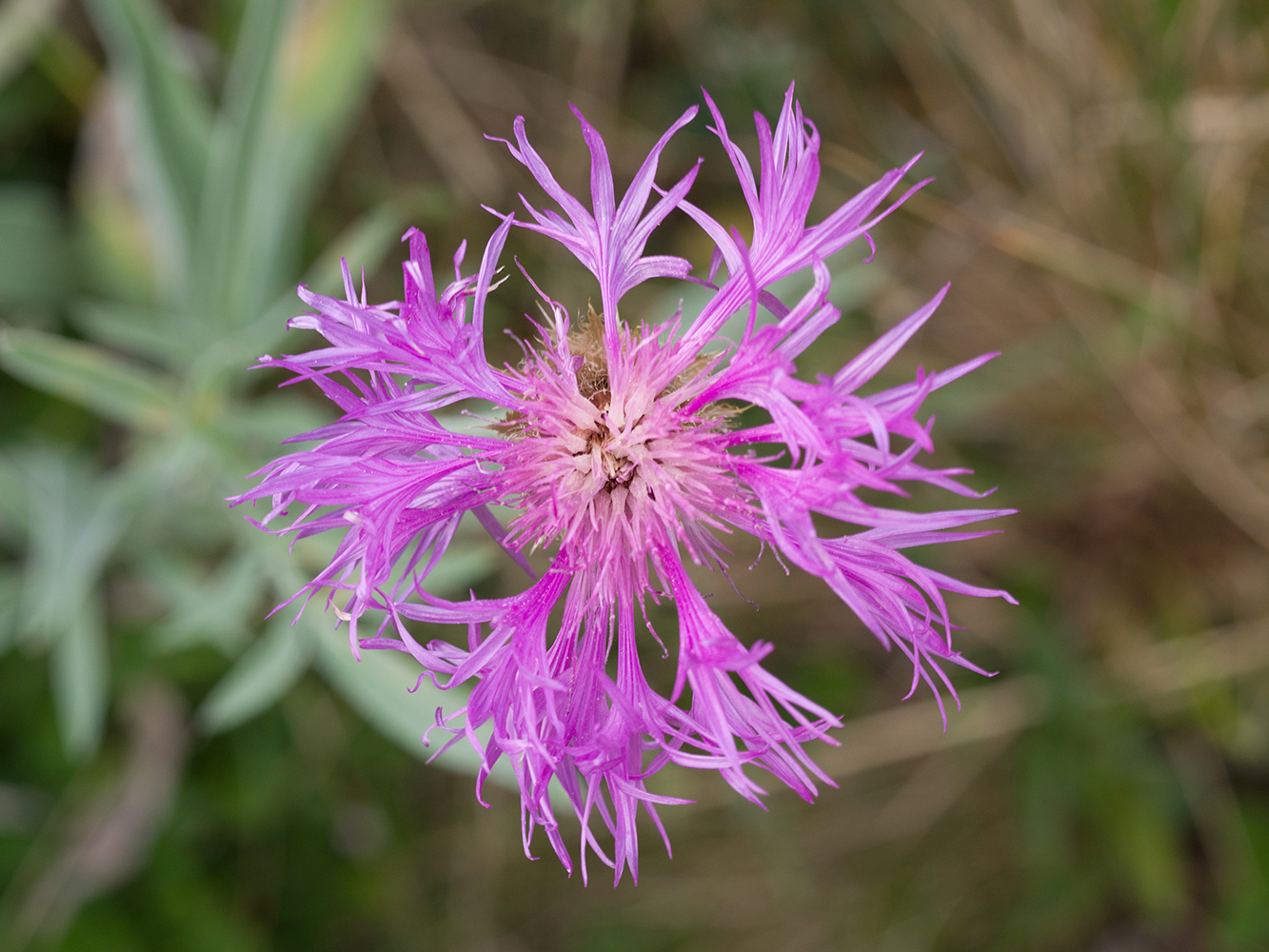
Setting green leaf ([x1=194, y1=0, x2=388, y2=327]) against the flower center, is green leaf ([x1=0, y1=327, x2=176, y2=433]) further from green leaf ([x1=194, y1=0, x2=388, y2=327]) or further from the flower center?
the flower center

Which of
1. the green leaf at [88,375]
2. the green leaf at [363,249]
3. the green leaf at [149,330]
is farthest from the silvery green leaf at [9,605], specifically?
the green leaf at [363,249]

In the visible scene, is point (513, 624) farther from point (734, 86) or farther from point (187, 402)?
point (734, 86)

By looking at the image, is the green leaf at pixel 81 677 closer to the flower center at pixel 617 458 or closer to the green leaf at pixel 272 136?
the green leaf at pixel 272 136

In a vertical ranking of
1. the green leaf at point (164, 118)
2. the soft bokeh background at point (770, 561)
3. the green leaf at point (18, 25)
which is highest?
the green leaf at point (18, 25)

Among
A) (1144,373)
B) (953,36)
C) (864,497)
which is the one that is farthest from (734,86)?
(1144,373)

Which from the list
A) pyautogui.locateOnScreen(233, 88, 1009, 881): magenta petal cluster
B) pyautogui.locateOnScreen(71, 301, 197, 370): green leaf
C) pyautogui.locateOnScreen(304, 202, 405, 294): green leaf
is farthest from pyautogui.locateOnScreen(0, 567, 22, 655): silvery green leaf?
pyautogui.locateOnScreen(233, 88, 1009, 881): magenta petal cluster

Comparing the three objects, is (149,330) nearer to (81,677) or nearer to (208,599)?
(208,599)

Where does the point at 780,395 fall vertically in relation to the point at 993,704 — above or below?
above
